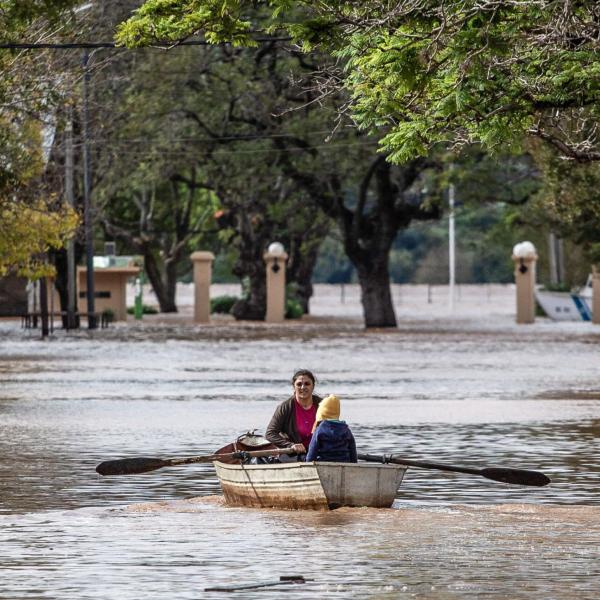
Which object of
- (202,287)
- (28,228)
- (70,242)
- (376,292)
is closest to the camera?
(28,228)

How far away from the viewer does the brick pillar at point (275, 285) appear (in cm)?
7388

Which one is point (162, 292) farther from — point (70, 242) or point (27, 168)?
point (27, 168)

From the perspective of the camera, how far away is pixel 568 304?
258 feet

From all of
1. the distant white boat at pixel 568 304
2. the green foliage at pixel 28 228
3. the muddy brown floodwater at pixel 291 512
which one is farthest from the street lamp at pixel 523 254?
the muddy brown floodwater at pixel 291 512

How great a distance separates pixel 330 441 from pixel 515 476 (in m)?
2.11

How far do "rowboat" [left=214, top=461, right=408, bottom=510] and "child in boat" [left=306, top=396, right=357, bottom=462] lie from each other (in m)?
0.33

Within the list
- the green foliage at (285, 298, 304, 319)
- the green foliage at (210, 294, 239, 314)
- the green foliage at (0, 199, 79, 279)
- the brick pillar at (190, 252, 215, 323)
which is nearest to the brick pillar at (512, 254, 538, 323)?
the green foliage at (285, 298, 304, 319)

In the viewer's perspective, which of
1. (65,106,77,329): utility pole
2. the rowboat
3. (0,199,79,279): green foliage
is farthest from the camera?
(65,106,77,329): utility pole

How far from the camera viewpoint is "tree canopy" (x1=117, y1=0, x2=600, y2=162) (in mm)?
17484

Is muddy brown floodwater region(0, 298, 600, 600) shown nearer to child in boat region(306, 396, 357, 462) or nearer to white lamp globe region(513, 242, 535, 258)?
child in boat region(306, 396, 357, 462)

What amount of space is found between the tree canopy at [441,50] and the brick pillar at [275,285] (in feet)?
174

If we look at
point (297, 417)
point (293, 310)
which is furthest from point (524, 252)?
point (297, 417)

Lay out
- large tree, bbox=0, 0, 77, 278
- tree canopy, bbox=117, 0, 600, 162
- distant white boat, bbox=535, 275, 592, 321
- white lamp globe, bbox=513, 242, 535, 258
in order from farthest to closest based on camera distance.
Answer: distant white boat, bbox=535, 275, 592, 321
white lamp globe, bbox=513, 242, 535, 258
large tree, bbox=0, 0, 77, 278
tree canopy, bbox=117, 0, 600, 162

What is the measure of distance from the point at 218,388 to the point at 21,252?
1552 centimetres
